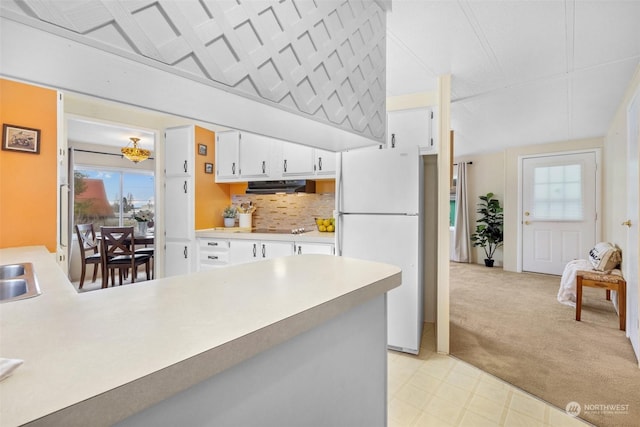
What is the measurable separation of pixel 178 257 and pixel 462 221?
5.30 meters

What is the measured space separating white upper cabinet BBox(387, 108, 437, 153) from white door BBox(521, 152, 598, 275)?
383 centimetres

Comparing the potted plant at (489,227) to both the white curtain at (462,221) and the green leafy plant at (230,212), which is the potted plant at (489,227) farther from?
the green leafy plant at (230,212)

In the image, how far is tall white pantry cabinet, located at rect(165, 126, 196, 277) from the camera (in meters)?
3.84

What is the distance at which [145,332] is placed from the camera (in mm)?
691

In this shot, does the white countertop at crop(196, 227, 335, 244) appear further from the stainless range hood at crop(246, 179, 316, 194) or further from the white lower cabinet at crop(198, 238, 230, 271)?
the stainless range hood at crop(246, 179, 316, 194)

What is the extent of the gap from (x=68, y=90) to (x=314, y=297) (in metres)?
0.84

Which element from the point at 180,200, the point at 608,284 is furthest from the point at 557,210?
the point at 180,200

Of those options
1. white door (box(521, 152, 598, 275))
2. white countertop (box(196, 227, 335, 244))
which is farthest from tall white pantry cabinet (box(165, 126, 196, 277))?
white door (box(521, 152, 598, 275))

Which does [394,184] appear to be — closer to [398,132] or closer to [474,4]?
[398,132]

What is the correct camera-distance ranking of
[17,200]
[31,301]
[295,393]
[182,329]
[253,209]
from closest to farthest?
[182,329] → [295,393] → [31,301] → [17,200] → [253,209]

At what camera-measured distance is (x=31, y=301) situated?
1.06m

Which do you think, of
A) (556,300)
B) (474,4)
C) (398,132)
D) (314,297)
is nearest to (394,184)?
(398,132)

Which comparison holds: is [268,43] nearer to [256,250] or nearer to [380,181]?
[380,181]

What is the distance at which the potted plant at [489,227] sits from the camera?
5.78 meters
